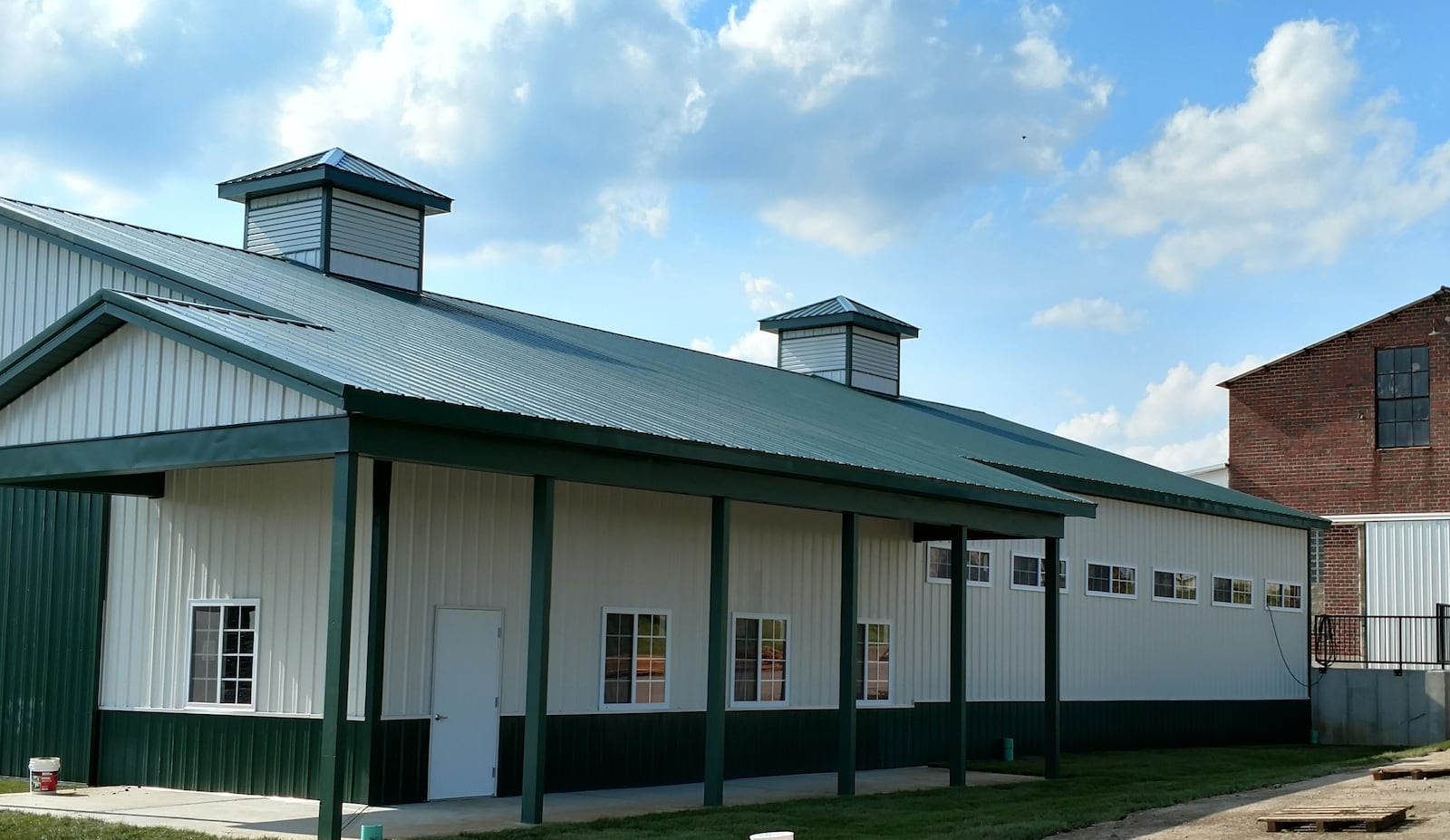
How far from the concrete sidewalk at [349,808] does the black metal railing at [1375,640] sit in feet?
60.3

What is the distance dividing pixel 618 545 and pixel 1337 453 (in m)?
22.8

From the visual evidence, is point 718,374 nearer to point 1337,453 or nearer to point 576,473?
point 576,473

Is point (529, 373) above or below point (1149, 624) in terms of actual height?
A: above

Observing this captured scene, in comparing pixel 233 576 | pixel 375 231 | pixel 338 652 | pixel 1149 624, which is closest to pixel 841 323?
pixel 1149 624

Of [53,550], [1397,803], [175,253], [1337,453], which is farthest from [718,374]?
[1337,453]

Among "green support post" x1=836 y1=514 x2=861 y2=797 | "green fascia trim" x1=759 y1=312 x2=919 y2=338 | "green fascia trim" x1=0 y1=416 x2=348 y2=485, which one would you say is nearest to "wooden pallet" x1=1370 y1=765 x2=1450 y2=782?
"green support post" x1=836 y1=514 x2=861 y2=797

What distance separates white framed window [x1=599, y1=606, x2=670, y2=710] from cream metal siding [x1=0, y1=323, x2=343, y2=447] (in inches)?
233

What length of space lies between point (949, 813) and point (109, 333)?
956cm

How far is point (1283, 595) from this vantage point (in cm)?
3369

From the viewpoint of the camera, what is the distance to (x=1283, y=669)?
33.4 meters

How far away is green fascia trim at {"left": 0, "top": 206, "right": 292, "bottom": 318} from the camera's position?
18.2 meters

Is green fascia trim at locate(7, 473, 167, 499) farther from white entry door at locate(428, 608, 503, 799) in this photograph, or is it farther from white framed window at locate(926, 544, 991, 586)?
white framed window at locate(926, 544, 991, 586)

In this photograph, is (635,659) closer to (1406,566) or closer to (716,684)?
(716,684)

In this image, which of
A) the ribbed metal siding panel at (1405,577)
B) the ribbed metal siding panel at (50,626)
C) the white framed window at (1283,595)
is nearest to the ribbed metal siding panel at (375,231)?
the ribbed metal siding panel at (50,626)
